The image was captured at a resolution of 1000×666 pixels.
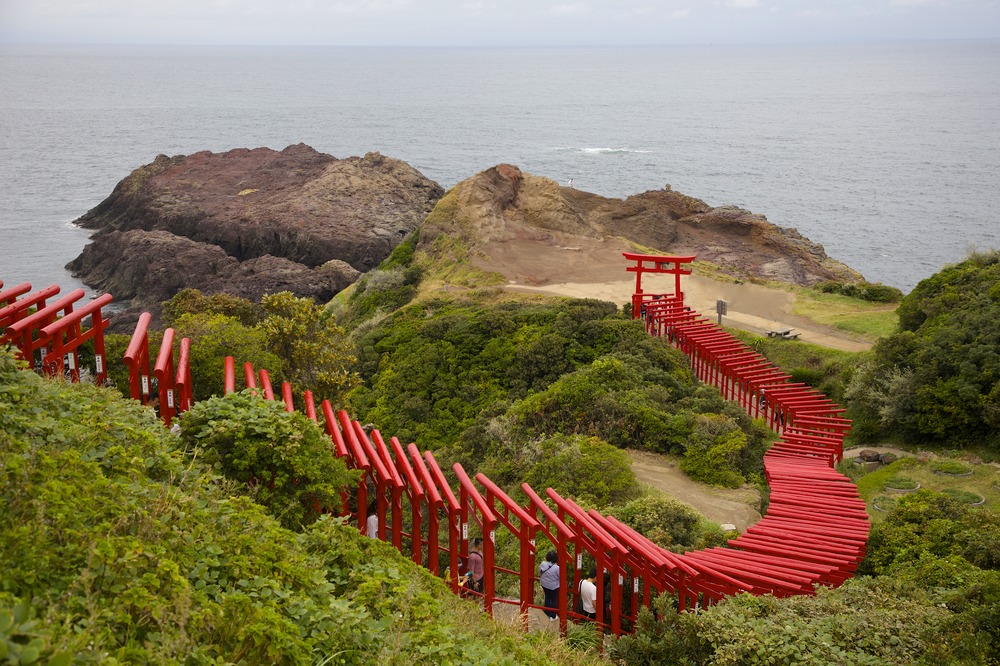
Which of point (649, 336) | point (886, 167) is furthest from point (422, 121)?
point (649, 336)

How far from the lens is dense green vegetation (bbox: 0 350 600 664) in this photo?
5945mm

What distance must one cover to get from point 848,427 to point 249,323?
45.5 feet

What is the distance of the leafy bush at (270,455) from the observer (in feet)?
34.1

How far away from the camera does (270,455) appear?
10539 millimetres

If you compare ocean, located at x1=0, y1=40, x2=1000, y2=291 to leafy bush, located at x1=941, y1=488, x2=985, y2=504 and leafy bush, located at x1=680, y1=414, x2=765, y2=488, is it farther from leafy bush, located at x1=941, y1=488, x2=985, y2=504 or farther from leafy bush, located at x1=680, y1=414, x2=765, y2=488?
leafy bush, located at x1=941, y1=488, x2=985, y2=504

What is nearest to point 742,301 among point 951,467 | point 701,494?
point 951,467

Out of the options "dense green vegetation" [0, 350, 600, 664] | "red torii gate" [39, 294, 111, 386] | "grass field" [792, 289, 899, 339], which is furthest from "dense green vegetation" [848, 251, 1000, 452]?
"red torii gate" [39, 294, 111, 386]

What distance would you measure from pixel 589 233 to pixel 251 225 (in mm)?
24015

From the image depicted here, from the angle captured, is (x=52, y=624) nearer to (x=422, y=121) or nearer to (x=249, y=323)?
(x=249, y=323)

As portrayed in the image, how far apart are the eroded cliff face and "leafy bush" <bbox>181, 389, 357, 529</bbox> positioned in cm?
2385

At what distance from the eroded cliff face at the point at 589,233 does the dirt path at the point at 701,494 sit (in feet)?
53.3

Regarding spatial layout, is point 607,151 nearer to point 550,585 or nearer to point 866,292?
point 866,292

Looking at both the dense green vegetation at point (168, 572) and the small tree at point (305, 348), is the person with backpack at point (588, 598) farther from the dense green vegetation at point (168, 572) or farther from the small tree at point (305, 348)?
the small tree at point (305, 348)

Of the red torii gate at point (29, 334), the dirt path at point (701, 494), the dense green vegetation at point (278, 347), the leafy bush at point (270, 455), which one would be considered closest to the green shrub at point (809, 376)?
the dirt path at point (701, 494)
